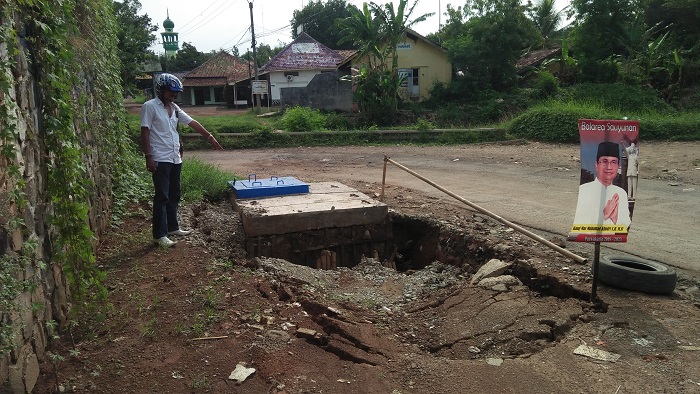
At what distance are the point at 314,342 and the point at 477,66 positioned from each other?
22.5 m

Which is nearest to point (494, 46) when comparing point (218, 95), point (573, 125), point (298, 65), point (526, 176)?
point (573, 125)

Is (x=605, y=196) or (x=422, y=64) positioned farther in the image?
(x=422, y=64)

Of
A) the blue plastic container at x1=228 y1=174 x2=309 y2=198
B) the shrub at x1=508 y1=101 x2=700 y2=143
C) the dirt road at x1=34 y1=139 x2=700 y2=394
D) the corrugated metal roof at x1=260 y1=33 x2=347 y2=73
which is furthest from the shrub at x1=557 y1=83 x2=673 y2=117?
the corrugated metal roof at x1=260 y1=33 x2=347 y2=73

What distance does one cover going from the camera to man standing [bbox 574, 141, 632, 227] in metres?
3.92

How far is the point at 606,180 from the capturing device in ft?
12.9

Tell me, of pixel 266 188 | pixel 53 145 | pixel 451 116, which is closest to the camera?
pixel 53 145

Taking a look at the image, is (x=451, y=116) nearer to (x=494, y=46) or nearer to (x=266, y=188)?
(x=494, y=46)

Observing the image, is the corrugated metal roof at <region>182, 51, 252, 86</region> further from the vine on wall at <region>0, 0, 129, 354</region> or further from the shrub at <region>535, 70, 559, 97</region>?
the vine on wall at <region>0, 0, 129, 354</region>

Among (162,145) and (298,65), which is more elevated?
(298,65)

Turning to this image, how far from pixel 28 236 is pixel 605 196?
3.81 meters

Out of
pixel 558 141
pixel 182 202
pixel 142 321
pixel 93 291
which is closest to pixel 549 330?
pixel 142 321

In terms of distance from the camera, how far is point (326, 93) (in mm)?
25609

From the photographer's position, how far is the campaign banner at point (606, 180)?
390 cm

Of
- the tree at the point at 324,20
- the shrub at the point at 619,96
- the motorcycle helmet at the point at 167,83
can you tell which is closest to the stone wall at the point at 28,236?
the motorcycle helmet at the point at 167,83
